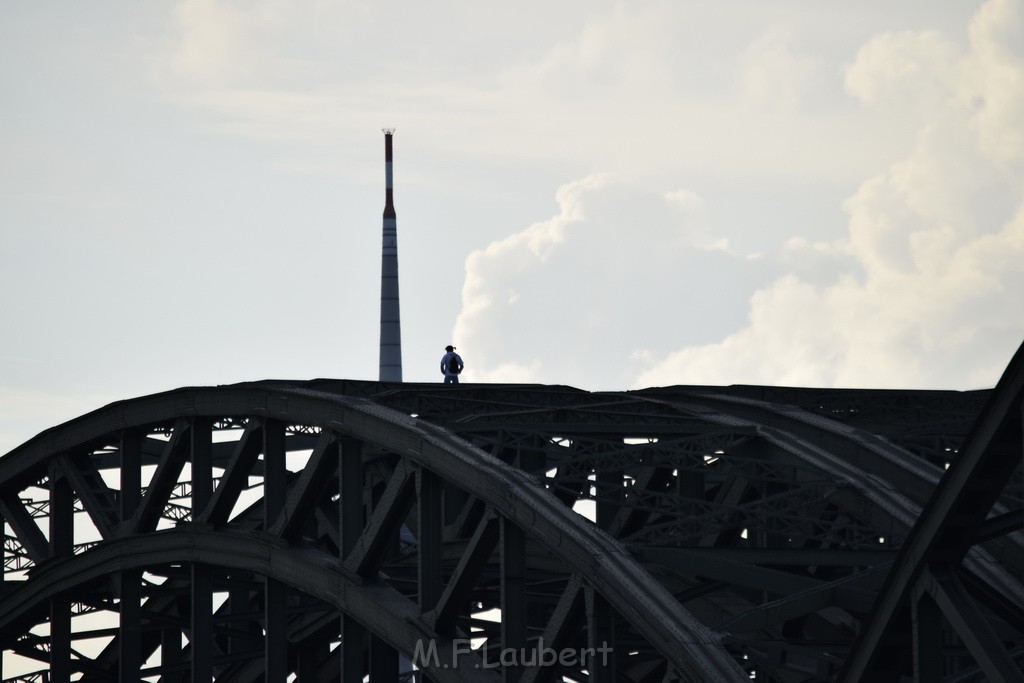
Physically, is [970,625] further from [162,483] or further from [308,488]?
[162,483]

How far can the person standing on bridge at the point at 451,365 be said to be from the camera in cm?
4494

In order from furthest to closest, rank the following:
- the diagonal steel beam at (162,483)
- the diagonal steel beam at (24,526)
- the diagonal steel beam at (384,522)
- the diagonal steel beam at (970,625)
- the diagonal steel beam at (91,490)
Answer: the diagonal steel beam at (24,526) < the diagonal steel beam at (91,490) < the diagonal steel beam at (162,483) < the diagonal steel beam at (384,522) < the diagonal steel beam at (970,625)

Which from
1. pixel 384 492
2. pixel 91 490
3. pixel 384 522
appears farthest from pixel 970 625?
pixel 91 490

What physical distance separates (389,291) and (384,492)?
246 ft

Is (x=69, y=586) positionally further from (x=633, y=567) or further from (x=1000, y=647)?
(x=1000, y=647)

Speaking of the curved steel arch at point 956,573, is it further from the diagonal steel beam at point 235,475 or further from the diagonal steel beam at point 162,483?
the diagonal steel beam at point 162,483

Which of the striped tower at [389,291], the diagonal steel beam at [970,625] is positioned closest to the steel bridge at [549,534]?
the diagonal steel beam at [970,625]

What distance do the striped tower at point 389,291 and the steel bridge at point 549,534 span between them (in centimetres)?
5579

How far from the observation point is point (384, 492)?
2739cm

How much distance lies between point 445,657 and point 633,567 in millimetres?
4284

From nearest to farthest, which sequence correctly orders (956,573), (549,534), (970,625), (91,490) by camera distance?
(970,625) < (956,573) < (549,534) < (91,490)

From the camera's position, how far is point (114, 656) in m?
41.5

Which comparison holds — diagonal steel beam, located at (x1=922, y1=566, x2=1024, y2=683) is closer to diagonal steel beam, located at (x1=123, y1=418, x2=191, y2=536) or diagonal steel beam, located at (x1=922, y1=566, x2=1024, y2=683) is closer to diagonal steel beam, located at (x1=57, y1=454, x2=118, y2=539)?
diagonal steel beam, located at (x1=123, y1=418, x2=191, y2=536)

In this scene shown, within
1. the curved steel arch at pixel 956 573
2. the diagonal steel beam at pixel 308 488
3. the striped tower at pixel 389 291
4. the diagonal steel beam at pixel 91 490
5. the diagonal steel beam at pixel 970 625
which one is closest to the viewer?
the curved steel arch at pixel 956 573
